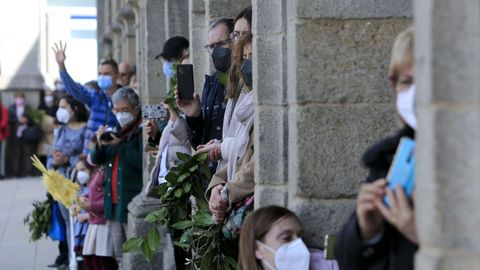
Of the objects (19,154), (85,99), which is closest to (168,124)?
(85,99)

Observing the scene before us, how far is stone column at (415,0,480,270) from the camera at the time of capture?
9.57 feet

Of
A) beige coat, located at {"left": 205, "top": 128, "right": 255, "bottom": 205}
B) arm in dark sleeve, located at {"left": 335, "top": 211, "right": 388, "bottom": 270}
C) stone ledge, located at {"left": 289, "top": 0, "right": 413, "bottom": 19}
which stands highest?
stone ledge, located at {"left": 289, "top": 0, "right": 413, "bottom": 19}

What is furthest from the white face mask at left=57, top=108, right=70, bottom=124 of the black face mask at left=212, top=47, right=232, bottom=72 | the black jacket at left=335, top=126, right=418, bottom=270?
the black jacket at left=335, top=126, right=418, bottom=270

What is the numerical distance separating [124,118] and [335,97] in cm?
500

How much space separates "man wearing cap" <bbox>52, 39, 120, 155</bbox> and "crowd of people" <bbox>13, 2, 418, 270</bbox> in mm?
12

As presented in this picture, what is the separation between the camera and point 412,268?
11.1 ft

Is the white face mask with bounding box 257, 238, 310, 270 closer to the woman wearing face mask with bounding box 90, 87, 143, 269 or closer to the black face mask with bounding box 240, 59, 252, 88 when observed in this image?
the black face mask with bounding box 240, 59, 252, 88

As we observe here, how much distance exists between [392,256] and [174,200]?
3825mm

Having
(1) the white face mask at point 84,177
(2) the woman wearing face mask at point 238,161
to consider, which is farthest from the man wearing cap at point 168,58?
(2) the woman wearing face mask at point 238,161

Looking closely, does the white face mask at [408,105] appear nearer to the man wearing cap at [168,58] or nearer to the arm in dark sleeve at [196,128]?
the arm in dark sleeve at [196,128]

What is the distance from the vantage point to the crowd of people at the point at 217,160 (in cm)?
343

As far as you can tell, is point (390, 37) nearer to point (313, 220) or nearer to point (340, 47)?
point (340, 47)

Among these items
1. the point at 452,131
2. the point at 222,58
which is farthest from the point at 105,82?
the point at 452,131

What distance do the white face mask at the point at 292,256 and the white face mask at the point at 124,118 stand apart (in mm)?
5312
